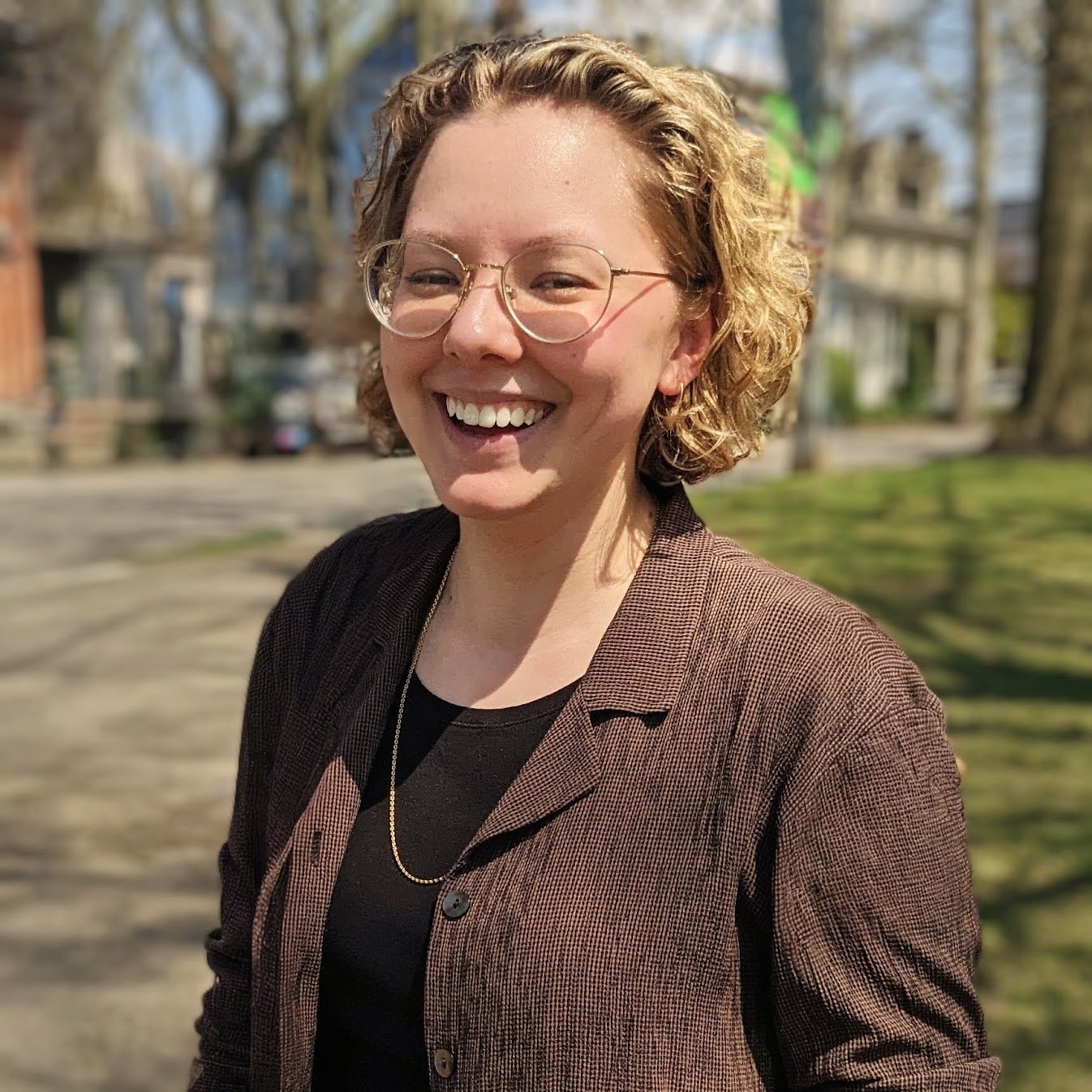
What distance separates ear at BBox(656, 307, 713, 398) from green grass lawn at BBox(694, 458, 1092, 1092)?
2450mm

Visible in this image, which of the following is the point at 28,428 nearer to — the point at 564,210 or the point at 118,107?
the point at 118,107

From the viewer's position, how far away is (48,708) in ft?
22.8

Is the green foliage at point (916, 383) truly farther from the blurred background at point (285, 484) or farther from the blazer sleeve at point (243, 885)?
the blazer sleeve at point (243, 885)

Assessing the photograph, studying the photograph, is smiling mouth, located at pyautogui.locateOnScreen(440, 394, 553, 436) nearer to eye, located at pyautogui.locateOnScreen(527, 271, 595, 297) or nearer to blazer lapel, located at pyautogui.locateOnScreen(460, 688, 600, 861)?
eye, located at pyautogui.locateOnScreen(527, 271, 595, 297)

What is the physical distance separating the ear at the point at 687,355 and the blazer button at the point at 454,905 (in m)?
0.71

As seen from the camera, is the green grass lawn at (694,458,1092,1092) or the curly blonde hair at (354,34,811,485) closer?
the curly blonde hair at (354,34,811,485)

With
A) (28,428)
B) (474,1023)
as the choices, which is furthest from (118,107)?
(474,1023)

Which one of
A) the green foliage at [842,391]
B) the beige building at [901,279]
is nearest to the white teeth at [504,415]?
the green foliage at [842,391]

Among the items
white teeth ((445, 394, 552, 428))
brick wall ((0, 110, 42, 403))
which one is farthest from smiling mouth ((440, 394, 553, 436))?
brick wall ((0, 110, 42, 403))

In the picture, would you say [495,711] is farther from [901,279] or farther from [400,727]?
[901,279]

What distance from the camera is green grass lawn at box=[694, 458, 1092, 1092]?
3.92 meters

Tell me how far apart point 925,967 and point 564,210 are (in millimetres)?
983

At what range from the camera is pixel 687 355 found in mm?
1872

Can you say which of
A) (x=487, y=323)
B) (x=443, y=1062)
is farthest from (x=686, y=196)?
(x=443, y=1062)
